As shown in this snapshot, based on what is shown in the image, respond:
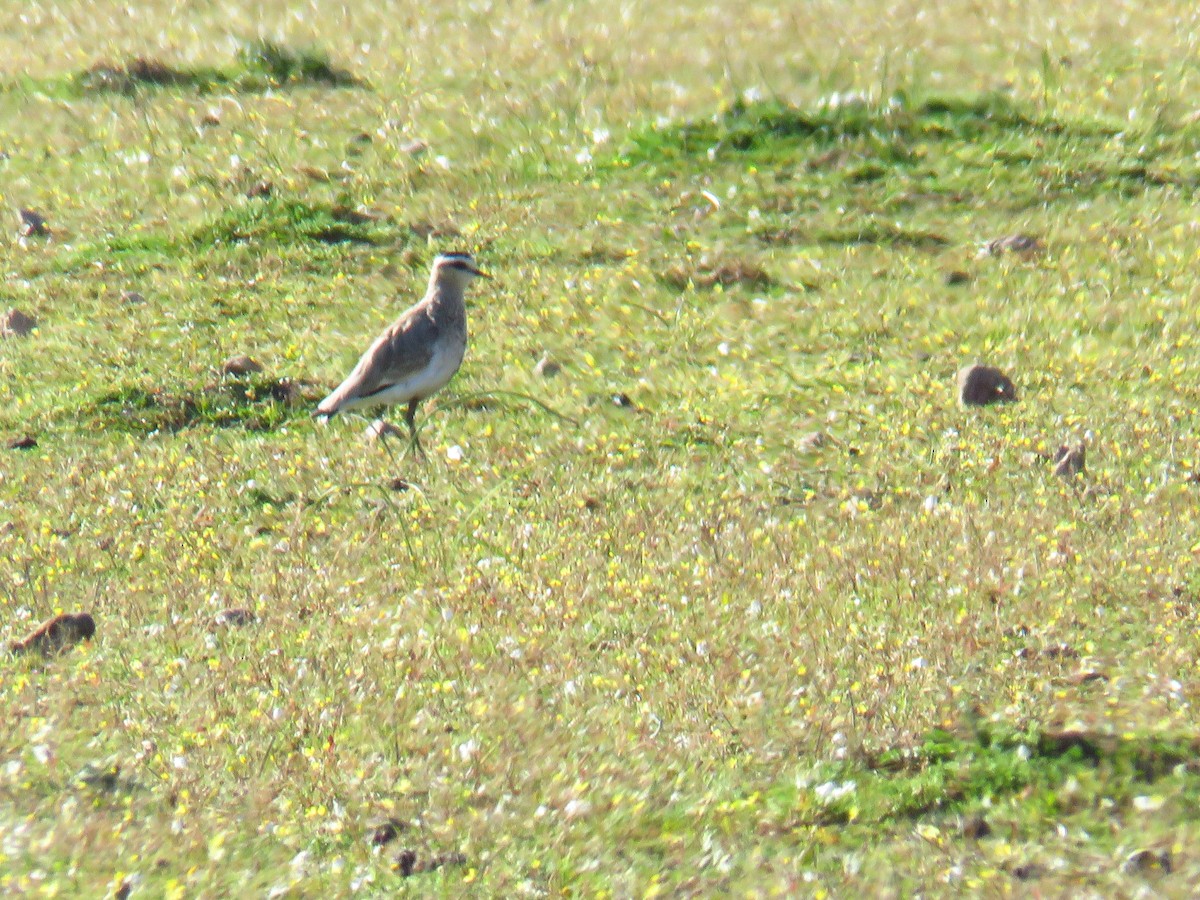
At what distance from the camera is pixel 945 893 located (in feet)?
19.5

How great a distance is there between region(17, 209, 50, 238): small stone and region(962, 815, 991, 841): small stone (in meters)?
12.3

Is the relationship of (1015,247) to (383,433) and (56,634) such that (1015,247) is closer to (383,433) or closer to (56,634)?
(383,433)

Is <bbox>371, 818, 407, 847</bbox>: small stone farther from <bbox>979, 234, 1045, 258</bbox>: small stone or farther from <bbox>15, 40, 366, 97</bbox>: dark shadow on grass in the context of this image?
<bbox>15, 40, 366, 97</bbox>: dark shadow on grass

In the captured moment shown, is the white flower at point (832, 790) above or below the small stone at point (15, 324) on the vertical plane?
above

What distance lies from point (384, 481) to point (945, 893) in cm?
540

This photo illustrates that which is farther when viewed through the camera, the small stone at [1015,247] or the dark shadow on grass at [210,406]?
the small stone at [1015,247]

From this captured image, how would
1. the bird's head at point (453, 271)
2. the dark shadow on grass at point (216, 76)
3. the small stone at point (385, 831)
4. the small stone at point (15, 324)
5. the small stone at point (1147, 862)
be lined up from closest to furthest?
the small stone at point (1147, 862) → the small stone at point (385, 831) → the bird's head at point (453, 271) → the small stone at point (15, 324) → the dark shadow on grass at point (216, 76)

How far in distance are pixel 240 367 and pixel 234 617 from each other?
4.36 m

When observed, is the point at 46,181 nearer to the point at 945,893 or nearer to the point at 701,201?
the point at 701,201

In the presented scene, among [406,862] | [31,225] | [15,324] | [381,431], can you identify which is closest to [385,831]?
[406,862]

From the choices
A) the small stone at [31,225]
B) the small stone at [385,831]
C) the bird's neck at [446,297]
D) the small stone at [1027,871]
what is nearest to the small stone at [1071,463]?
the small stone at [1027,871]

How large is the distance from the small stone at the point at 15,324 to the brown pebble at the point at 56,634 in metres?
6.06

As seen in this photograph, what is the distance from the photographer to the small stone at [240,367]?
1254 cm

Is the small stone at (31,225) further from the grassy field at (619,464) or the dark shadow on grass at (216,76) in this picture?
the dark shadow on grass at (216,76)
